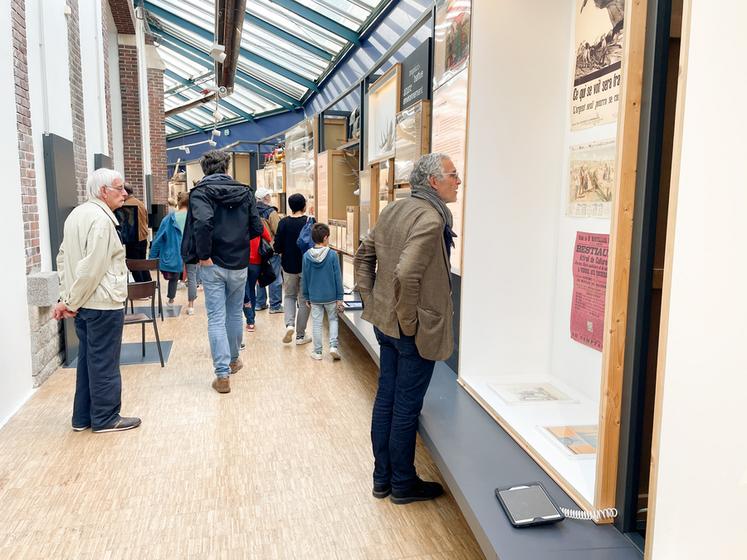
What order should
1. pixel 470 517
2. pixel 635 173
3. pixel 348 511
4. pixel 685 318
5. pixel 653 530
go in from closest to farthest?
1. pixel 685 318
2. pixel 653 530
3. pixel 635 173
4. pixel 470 517
5. pixel 348 511

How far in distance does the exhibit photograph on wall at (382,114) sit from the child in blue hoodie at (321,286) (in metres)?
1.05

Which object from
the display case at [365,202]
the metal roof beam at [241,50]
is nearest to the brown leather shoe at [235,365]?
the display case at [365,202]

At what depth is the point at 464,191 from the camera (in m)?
3.53

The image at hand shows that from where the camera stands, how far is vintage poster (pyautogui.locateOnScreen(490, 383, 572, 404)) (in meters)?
3.32

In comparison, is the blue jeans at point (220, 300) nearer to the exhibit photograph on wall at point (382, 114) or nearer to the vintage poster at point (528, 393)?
the exhibit photograph on wall at point (382, 114)

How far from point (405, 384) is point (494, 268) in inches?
47.8

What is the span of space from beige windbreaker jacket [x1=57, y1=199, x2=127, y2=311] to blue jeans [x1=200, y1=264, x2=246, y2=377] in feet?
3.34

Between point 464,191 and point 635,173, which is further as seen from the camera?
point 464,191

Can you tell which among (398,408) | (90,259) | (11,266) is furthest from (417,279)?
(11,266)

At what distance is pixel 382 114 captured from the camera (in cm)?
589

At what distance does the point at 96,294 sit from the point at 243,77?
52.5ft

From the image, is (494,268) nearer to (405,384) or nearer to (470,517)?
(405,384)

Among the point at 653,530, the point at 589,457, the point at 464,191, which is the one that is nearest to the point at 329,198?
the point at 464,191

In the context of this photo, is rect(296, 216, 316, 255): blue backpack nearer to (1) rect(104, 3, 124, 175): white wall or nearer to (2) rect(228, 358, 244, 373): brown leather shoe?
(2) rect(228, 358, 244, 373): brown leather shoe
